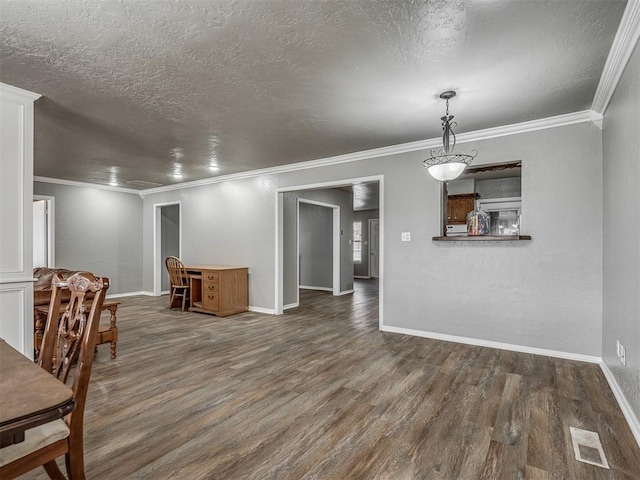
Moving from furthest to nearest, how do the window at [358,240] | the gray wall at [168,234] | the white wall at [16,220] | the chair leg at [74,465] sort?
the window at [358,240], the gray wall at [168,234], the white wall at [16,220], the chair leg at [74,465]

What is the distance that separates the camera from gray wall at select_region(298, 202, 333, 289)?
27.5ft

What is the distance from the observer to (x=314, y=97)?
9.63 ft

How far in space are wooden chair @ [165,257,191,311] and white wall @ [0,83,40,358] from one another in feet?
10.0

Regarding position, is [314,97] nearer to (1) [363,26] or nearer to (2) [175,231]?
(1) [363,26]

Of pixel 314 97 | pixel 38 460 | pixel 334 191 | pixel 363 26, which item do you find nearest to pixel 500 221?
pixel 334 191

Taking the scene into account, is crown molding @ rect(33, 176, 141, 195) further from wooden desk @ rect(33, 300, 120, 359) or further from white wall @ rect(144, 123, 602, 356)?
white wall @ rect(144, 123, 602, 356)

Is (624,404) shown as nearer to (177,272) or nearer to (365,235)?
(177,272)

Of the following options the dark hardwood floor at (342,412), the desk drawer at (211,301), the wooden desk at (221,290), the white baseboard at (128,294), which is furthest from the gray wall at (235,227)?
the dark hardwood floor at (342,412)

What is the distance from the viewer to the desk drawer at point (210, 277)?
17.8 ft

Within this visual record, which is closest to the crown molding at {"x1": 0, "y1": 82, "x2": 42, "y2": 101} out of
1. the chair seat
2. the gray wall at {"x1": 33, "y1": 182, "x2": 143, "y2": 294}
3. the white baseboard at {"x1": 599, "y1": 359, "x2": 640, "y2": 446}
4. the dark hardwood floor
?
the dark hardwood floor

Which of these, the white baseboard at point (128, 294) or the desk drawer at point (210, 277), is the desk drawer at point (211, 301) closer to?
the desk drawer at point (210, 277)

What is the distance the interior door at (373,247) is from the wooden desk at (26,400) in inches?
410

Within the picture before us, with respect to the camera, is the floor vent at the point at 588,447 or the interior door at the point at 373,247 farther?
the interior door at the point at 373,247

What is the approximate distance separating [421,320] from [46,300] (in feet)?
13.3
